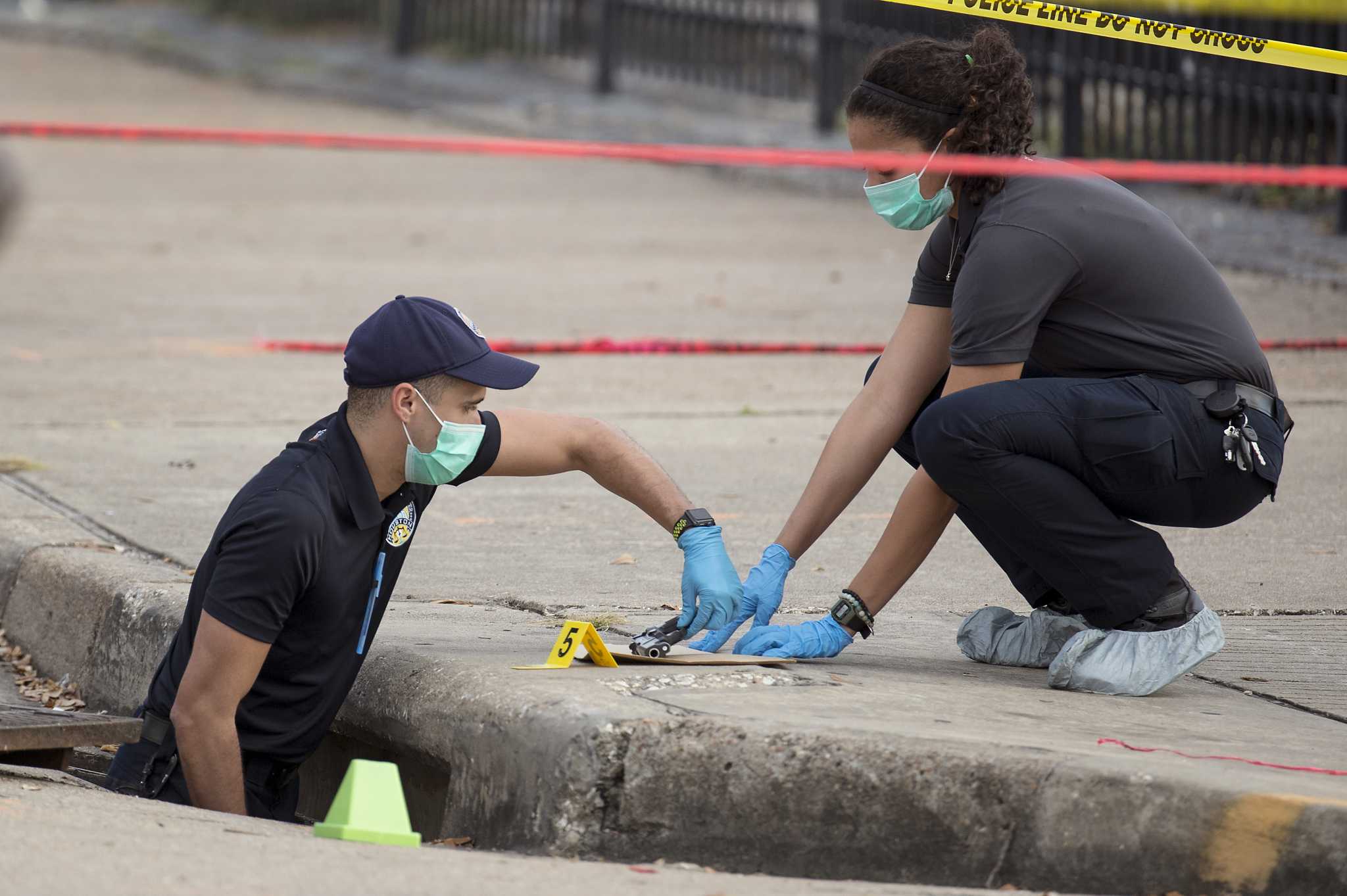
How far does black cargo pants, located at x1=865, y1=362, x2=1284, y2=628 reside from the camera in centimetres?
328

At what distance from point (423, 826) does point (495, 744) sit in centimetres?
45

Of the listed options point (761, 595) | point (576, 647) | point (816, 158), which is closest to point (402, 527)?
point (576, 647)

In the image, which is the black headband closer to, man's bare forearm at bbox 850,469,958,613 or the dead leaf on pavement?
man's bare forearm at bbox 850,469,958,613

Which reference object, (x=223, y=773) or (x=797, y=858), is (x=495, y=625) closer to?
(x=223, y=773)

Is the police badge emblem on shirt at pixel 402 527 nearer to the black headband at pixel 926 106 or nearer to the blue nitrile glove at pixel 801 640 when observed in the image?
the blue nitrile glove at pixel 801 640

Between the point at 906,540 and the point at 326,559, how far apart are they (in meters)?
1.03

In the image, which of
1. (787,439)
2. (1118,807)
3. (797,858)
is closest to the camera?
(1118,807)

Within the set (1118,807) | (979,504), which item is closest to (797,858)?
(1118,807)

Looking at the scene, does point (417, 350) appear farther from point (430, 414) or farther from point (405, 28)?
point (405, 28)

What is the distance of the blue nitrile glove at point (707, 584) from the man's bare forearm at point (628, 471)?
9cm

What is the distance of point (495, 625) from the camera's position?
3.78 m

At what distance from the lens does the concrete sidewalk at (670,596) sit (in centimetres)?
288

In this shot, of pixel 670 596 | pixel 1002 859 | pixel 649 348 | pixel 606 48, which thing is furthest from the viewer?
pixel 606 48

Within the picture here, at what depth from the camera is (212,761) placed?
125 inches
